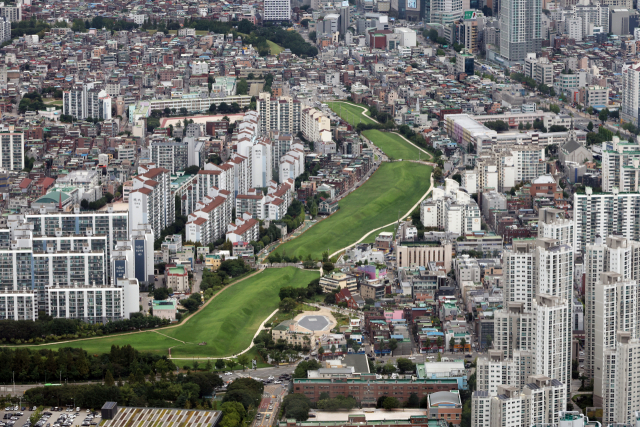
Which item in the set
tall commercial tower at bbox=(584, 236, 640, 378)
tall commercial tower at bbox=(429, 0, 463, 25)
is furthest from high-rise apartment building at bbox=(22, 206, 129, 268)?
tall commercial tower at bbox=(429, 0, 463, 25)

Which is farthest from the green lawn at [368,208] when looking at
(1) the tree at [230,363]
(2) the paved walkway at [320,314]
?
(1) the tree at [230,363]

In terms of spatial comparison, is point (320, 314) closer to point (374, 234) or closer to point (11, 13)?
point (374, 234)

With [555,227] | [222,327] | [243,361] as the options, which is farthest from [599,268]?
[222,327]

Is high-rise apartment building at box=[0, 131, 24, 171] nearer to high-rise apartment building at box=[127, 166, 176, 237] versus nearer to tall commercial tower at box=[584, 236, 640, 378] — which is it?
high-rise apartment building at box=[127, 166, 176, 237]

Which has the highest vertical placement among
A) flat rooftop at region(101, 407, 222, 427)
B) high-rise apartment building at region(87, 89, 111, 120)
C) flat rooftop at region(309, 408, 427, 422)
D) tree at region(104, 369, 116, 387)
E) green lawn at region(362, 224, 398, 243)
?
high-rise apartment building at region(87, 89, 111, 120)

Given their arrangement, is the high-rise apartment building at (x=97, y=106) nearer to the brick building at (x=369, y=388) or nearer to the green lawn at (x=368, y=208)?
the green lawn at (x=368, y=208)

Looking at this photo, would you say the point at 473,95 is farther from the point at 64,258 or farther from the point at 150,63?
the point at 64,258
